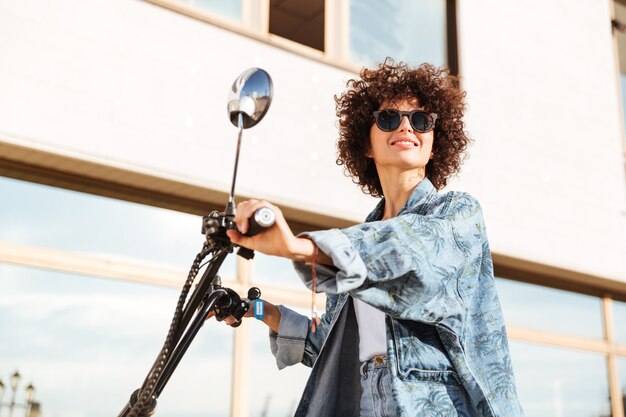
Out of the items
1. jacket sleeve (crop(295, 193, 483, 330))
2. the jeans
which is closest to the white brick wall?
the jeans

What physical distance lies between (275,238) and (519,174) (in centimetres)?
573

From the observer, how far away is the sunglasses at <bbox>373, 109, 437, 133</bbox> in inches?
95.0

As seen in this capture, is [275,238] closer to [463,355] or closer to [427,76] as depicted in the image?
[463,355]

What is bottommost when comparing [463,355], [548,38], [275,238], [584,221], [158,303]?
[463,355]

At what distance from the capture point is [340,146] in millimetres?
2963

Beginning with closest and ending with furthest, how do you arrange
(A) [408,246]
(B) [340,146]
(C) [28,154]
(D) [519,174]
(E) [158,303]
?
1. (A) [408,246]
2. (B) [340,146]
3. (C) [28,154]
4. (E) [158,303]
5. (D) [519,174]

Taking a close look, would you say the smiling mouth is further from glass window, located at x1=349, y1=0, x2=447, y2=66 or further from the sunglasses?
glass window, located at x1=349, y1=0, x2=447, y2=66

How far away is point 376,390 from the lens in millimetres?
2100

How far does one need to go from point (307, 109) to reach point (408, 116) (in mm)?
3509

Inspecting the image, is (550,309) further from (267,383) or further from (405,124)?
(405,124)

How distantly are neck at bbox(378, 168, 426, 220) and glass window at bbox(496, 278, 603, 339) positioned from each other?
4814 millimetres

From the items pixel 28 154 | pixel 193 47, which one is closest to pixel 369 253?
pixel 28 154

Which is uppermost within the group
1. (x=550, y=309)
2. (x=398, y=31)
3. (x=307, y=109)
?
(x=398, y=31)

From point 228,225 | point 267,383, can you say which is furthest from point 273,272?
point 228,225
